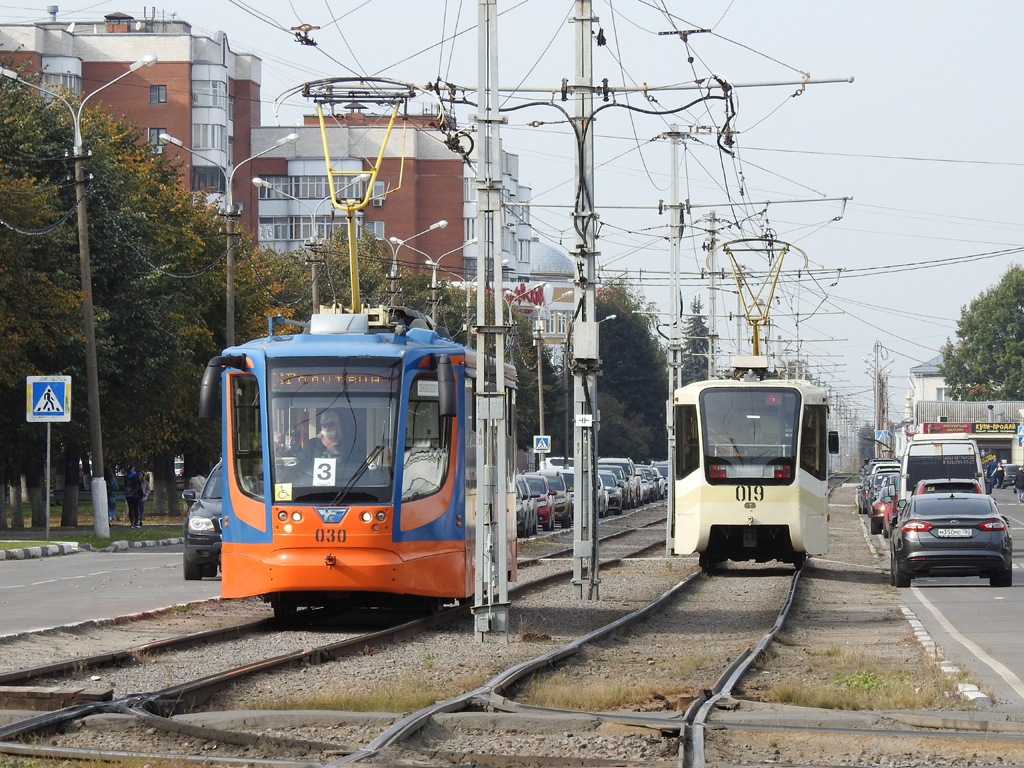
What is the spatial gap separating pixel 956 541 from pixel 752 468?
3.59 meters

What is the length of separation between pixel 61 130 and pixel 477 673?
33268 mm

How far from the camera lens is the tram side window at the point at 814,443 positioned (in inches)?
1003

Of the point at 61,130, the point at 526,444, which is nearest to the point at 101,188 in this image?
the point at 61,130

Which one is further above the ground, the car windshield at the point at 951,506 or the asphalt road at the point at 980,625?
the car windshield at the point at 951,506

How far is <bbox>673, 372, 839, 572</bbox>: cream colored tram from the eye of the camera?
83.0ft

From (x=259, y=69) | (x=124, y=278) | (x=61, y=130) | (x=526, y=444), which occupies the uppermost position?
(x=259, y=69)

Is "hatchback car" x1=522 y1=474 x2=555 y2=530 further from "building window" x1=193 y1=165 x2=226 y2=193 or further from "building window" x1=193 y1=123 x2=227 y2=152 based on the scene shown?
"building window" x1=193 y1=165 x2=226 y2=193

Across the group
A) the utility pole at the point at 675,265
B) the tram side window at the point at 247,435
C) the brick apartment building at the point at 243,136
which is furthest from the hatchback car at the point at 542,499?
the brick apartment building at the point at 243,136

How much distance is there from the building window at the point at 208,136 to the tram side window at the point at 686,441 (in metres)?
73.2

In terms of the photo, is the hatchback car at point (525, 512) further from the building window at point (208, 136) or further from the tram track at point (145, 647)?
the building window at point (208, 136)

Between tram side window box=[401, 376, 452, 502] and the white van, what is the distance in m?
28.5

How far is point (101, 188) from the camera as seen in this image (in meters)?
42.6

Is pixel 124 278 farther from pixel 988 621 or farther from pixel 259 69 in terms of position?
pixel 259 69

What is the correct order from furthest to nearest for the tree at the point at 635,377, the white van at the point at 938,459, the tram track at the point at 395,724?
1. the tree at the point at 635,377
2. the white van at the point at 938,459
3. the tram track at the point at 395,724
